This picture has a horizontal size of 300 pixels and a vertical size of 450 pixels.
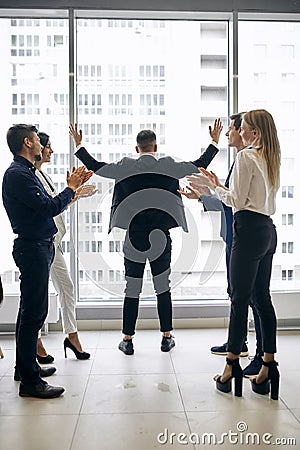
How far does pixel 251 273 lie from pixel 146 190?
1113 millimetres

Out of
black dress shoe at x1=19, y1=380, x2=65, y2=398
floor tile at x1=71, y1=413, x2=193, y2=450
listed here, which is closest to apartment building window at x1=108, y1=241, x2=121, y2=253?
black dress shoe at x1=19, y1=380, x2=65, y2=398

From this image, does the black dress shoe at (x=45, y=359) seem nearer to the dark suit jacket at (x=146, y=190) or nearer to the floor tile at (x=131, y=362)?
the floor tile at (x=131, y=362)

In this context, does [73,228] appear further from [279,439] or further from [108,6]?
[279,439]

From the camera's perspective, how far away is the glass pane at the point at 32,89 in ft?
14.8

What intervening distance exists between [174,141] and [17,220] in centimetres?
215

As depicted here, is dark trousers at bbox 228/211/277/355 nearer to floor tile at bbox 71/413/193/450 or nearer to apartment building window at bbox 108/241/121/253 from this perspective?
floor tile at bbox 71/413/193/450

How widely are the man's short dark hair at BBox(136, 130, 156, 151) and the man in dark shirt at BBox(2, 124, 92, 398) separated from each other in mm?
901

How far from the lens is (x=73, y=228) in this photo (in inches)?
179

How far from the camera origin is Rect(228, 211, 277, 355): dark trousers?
8.92ft

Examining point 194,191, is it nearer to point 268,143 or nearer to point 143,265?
point 143,265

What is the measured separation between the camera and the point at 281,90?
4621 millimetres

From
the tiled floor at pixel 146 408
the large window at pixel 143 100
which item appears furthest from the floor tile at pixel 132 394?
the large window at pixel 143 100

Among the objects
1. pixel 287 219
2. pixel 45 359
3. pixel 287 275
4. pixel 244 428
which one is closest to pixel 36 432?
pixel 244 428

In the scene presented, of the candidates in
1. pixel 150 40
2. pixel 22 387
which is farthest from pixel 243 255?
pixel 150 40
